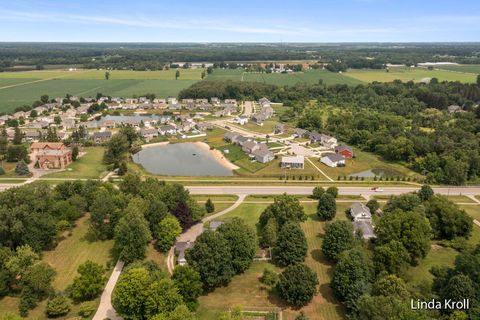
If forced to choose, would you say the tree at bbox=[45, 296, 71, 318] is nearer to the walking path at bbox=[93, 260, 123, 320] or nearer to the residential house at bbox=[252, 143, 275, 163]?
the walking path at bbox=[93, 260, 123, 320]

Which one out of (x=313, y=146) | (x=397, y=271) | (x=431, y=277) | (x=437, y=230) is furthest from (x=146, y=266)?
(x=313, y=146)

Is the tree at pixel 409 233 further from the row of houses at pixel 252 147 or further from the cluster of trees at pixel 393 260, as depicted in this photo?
the row of houses at pixel 252 147

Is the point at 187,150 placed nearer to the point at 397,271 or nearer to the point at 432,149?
the point at 432,149

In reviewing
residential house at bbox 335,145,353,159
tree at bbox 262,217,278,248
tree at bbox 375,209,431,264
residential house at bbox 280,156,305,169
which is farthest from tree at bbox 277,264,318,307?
residential house at bbox 335,145,353,159

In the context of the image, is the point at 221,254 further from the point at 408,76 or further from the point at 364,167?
the point at 408,76

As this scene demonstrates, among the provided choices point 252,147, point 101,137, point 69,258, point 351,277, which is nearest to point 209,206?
point 69,258

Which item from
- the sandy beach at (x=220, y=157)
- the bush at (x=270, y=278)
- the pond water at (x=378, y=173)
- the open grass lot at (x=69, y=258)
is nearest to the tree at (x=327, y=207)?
the bush at (x=270, y=278)

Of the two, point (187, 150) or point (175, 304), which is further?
point (187, 150)
